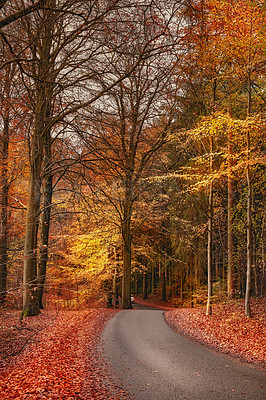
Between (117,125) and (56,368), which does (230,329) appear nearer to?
(56,368)

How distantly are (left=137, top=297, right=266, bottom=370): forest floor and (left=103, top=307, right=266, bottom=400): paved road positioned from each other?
47 centimetres

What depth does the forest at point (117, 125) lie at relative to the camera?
678 cm

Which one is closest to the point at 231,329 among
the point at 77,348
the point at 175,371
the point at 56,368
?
the point at 175,371

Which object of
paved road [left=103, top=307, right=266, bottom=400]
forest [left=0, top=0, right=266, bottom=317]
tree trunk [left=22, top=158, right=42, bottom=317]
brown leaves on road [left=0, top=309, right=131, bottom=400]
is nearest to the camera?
brown leaves on road [left=0, top=309, right=131, bottom=400]

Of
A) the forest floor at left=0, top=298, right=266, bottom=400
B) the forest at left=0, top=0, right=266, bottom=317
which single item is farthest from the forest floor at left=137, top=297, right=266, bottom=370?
the forest at left=0, top=0, right=266, bottom=317

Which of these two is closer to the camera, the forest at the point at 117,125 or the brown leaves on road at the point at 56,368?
the brown leaves on road at the point at 56,368

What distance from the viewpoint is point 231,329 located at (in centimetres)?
956

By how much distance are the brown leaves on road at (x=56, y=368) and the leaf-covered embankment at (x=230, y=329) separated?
3.07 m

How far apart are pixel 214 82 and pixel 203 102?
137 cm

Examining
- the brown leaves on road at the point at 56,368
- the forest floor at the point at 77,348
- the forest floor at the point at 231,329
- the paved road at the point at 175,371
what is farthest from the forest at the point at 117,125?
the paved road at the point at 175,371

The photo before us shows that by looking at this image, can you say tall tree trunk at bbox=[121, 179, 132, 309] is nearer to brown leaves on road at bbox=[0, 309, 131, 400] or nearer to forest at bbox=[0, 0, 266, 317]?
forest at bbox=[0, 0, 266, 317]

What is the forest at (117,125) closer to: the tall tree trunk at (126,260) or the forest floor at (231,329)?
the tall tree trunk at (126,260)

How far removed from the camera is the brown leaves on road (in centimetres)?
498

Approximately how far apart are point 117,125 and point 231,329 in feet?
22.7
